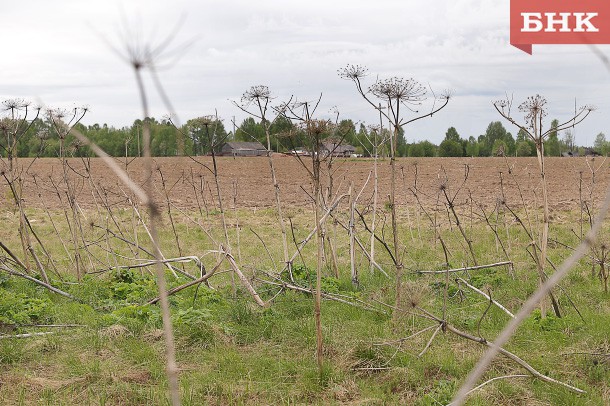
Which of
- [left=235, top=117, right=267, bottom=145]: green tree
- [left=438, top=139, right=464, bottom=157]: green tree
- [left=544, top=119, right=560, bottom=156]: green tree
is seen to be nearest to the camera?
[left=544, top=119, right=560, bottom=156]: green tree

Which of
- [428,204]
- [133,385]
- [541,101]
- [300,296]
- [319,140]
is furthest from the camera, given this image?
[428,204]

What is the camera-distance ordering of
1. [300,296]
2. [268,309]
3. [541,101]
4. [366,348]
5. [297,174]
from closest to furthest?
[366,348]
[541,101]
[268,309]
[300,296]
[297,174]

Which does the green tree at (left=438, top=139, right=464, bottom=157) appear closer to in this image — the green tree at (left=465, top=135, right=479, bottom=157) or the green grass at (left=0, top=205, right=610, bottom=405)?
the green tree at (left=465, top=135, right=479, bottom=157)

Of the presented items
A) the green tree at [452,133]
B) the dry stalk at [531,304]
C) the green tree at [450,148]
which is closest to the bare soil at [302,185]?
the dry stalk at [531,304]

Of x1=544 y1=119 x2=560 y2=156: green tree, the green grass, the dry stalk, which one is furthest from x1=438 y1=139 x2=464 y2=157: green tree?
the dry stalk

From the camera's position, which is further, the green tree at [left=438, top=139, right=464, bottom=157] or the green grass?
the green tree at [left=438, top=139, right=464, bottom=157]

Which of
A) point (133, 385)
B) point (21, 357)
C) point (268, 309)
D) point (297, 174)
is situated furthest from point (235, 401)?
point (297, 174)

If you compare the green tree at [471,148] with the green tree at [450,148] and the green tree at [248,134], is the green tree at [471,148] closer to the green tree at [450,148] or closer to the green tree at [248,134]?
the green tree at [450,148]

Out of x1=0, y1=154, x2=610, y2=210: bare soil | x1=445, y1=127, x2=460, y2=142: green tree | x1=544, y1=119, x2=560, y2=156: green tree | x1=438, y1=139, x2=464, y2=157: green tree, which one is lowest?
x1=0, y1=154, x2=610, y2=210: bare soil

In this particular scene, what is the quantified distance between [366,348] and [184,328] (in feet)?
5.52

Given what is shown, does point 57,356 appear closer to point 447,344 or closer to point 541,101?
point 447,344

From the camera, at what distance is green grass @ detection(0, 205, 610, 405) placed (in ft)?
13.7

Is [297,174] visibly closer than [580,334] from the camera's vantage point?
No

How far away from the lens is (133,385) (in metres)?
4.32
